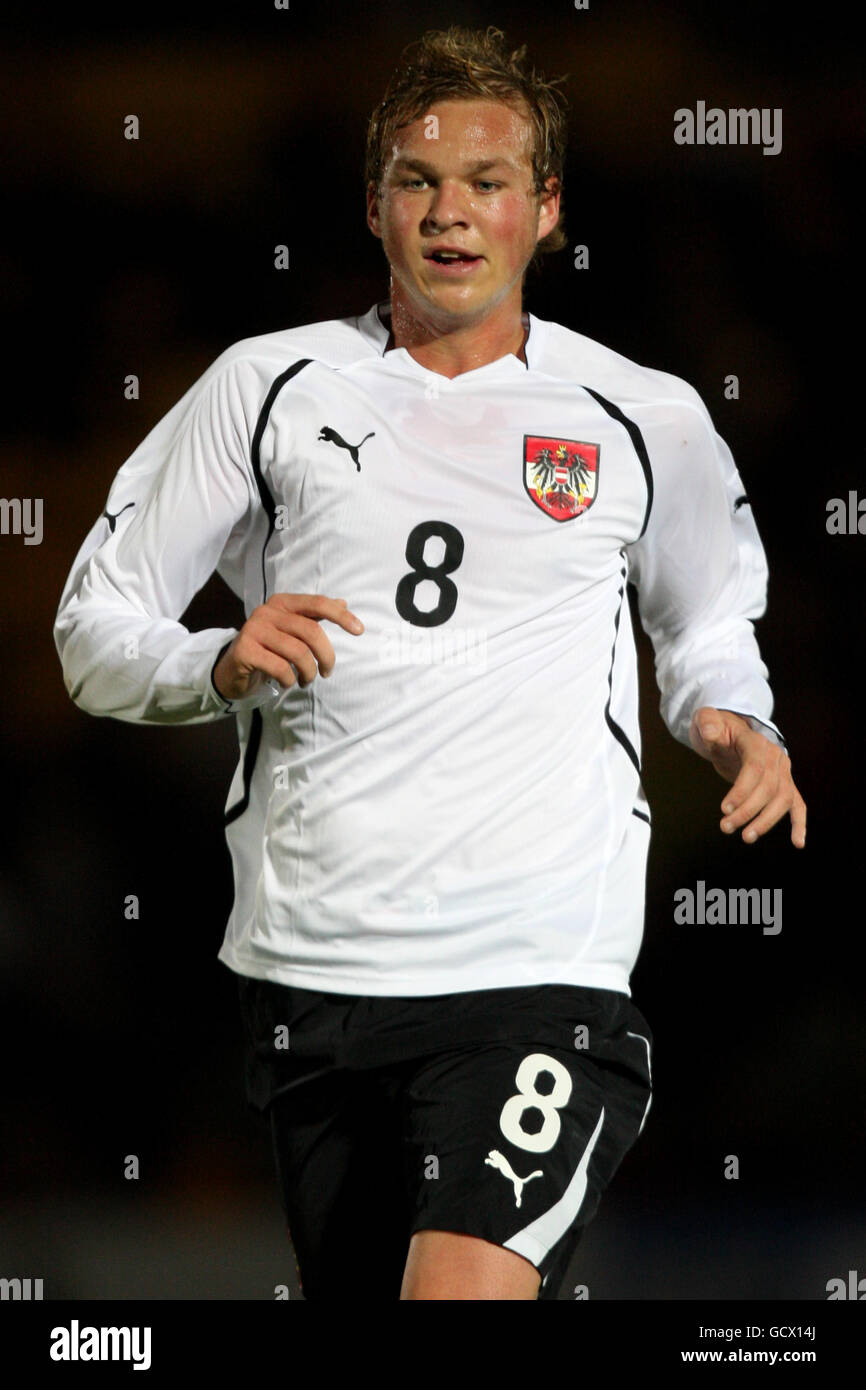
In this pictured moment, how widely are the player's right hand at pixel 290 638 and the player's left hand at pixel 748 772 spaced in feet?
1.77

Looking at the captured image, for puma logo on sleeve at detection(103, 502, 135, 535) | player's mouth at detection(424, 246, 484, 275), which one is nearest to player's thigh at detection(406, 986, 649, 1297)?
puma logo on sleeve at detection(103, 502, 135, 535)

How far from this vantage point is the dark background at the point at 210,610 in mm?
3500

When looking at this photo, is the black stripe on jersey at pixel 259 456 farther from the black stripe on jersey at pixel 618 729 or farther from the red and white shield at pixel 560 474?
the black stripe on jersey at pixel 618 729

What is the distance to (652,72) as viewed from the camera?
346cm

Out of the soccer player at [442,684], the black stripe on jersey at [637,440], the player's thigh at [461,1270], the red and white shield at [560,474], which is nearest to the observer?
the player's thigh at [461,1270]

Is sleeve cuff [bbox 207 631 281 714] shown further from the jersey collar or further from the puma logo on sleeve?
the jersey collar

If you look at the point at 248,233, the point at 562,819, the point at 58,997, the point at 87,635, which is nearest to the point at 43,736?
the point at 58,997

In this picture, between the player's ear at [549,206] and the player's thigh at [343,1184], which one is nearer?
the player's thigh at [343,1184]

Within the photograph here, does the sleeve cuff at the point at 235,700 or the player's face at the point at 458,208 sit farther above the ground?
the player's face at the point at 458,208

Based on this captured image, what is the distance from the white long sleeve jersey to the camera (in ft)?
7.41

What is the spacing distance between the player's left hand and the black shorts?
0.29m

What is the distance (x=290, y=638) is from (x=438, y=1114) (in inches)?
23.3

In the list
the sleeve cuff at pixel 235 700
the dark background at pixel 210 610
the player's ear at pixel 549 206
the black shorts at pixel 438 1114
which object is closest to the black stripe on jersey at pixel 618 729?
the black shorts at pixel 438 1114

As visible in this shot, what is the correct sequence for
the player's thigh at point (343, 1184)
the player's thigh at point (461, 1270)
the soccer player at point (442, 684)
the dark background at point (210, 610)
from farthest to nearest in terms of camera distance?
the dark background at point (210, 610), the player's thigh at point (343, 1184), the soccer player at point (442, 684), the player's thigh at point (461, 1270)
